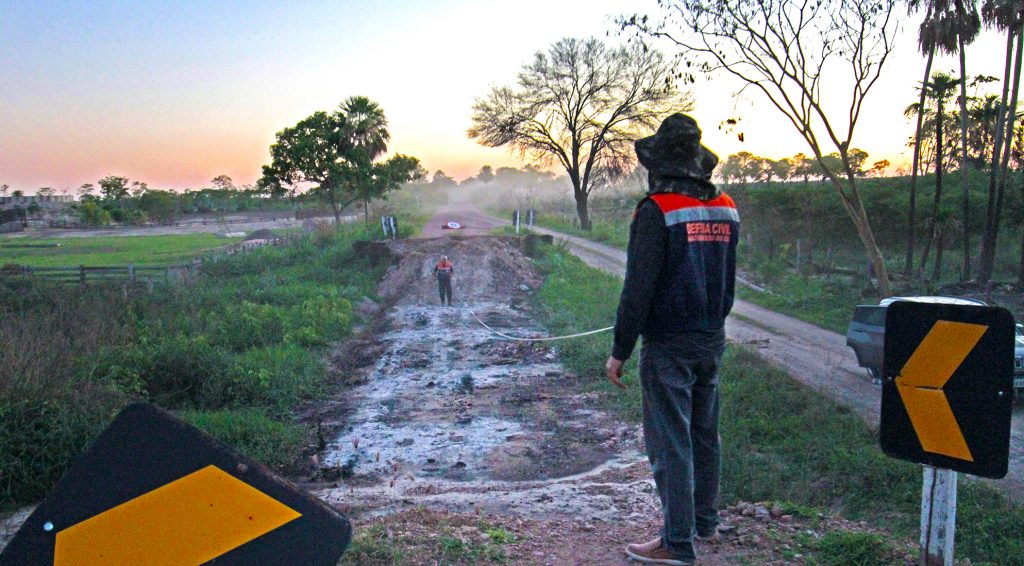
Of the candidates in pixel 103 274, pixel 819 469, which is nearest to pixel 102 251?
pixel 103 274

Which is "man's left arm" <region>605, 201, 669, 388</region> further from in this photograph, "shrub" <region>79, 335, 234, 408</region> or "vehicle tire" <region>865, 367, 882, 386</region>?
"vehicle tire" <region>865, 367, 882, 386</region>

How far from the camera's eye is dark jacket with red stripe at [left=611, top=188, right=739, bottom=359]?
3369mm

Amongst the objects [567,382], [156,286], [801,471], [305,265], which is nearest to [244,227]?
[305,265]

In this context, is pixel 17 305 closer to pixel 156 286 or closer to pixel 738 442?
pixel 156 286

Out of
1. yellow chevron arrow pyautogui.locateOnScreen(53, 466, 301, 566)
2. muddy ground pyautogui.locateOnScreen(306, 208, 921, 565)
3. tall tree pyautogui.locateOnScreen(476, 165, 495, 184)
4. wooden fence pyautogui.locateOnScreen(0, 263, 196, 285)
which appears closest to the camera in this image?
yellow chevron arrow pyautogui.locateOnScreen(53, 466, 301, 566)

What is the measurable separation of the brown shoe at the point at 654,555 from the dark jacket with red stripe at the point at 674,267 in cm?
90

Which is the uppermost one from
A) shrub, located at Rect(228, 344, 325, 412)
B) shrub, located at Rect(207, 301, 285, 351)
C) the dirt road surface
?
the dirt road surface

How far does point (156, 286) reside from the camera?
57.3 ft

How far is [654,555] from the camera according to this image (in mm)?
3533

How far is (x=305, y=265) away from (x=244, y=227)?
1031cm

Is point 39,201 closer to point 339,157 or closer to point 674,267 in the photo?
point 339,157

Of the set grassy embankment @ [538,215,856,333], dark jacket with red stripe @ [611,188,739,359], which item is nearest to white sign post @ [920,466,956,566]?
dark jacket with red stripe @ [611,188,739,359]

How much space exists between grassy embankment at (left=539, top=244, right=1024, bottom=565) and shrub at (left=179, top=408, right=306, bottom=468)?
365cm

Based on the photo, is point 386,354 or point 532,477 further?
point 386,354
